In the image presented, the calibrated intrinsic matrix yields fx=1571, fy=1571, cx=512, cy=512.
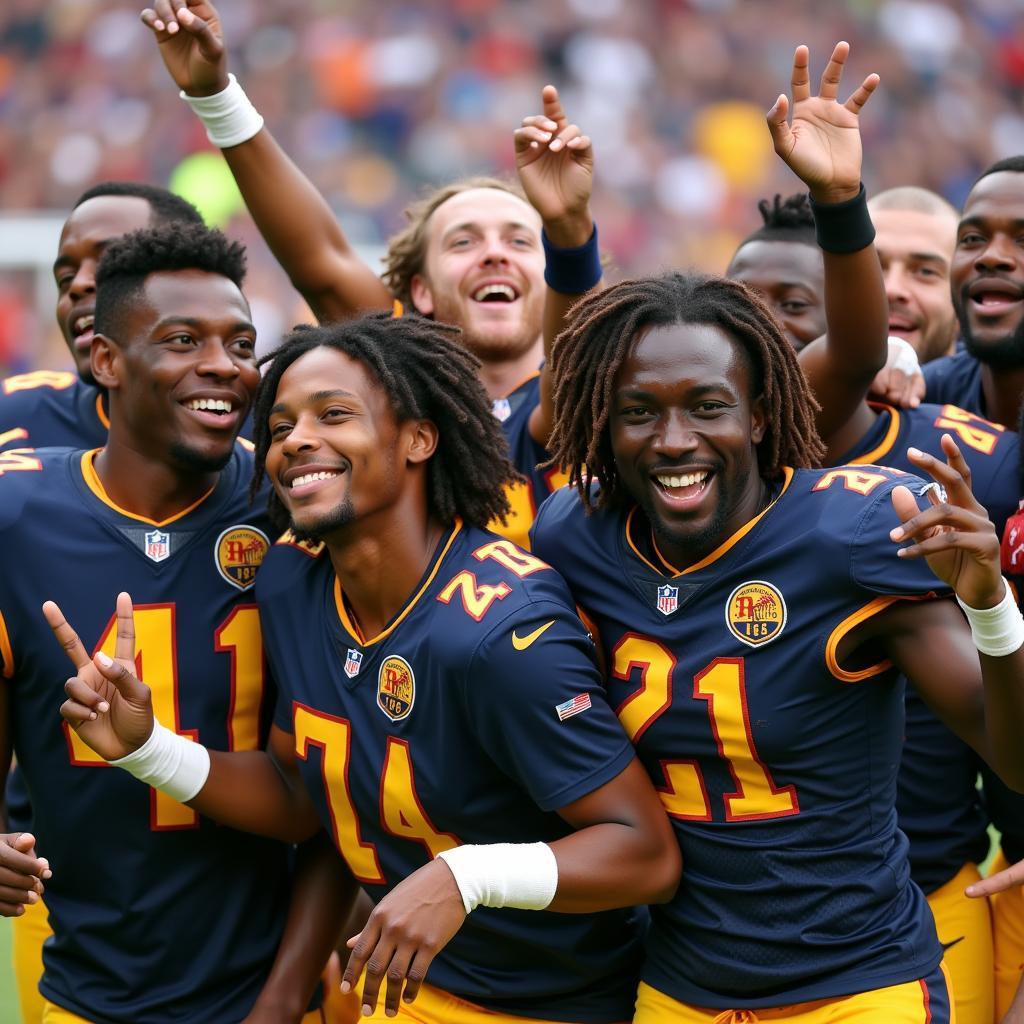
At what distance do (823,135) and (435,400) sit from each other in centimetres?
110

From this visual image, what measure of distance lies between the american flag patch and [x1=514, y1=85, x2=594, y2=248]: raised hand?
4.08 feet

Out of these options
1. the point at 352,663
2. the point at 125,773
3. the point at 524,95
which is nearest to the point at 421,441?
the point at 352,663

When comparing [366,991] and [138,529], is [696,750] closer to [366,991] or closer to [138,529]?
[366,991]

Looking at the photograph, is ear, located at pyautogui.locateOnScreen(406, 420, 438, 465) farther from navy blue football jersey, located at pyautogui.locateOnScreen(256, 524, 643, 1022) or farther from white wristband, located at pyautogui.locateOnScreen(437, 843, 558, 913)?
white wristband, located at pyautogui.locateOnScreen(437, 843, 558, 913)

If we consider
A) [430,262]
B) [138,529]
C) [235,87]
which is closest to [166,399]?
[138,529]

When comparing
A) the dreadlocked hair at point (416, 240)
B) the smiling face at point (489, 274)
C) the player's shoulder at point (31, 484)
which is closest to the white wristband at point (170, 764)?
the player's shoulder at point (31, 484)

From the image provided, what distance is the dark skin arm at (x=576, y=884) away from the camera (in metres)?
2.92

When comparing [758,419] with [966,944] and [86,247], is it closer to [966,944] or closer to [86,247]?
[966,944]

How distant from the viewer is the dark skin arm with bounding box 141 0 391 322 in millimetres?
4242

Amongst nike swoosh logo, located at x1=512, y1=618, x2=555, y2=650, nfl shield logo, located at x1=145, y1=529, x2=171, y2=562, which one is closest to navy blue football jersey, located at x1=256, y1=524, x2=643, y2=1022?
nike swoosh logo, located at x1=512, y1=618, x2=555, y2=650

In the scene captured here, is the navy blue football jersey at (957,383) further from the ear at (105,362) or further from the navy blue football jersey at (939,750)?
the ear at (105,362)

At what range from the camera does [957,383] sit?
15.0 ft

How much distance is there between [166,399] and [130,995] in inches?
56.5

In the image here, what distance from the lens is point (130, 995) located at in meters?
3.77
